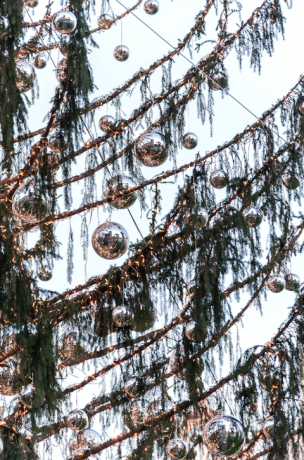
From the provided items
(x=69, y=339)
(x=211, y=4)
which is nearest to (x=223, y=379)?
(x=69, y=339)

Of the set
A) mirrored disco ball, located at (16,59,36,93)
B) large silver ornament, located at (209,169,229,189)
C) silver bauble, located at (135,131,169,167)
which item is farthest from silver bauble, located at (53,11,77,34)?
large silver ornament, located at (209,169,229,189)

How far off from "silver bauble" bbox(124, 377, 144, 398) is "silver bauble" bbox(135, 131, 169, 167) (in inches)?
40.1

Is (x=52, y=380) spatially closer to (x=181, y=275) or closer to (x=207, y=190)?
(x=181, y=275)

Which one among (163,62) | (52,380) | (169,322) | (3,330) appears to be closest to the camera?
(52,380)

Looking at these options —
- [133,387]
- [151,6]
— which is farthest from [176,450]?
[151,6]

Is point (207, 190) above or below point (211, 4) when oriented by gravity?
below

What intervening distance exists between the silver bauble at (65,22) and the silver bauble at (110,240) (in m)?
0.79

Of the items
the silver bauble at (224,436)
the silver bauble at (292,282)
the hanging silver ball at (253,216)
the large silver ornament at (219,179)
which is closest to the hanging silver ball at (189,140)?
the large silver ornament at (219,179)

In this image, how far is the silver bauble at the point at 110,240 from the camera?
228 centimetres

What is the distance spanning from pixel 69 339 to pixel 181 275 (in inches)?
24.6

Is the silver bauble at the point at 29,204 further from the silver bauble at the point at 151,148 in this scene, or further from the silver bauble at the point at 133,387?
the silver bauble at the point at 133,387

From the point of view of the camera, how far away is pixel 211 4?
347 centimetres

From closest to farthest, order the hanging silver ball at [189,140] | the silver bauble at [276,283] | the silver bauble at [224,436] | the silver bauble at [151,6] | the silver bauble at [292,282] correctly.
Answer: the silver bauble at [224,436] < the silver bauble at [276,283] < the hanging silver ball at [189,140] < the silver bauble at [292,282] < the silver bauble at [151,6]

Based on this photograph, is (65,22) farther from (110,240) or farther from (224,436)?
(224,436)
